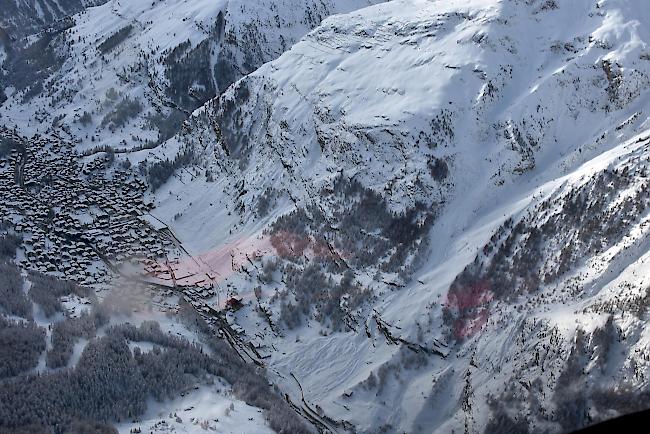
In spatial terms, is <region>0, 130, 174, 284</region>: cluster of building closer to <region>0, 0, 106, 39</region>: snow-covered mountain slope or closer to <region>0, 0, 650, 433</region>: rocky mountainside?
<region>0, 0, 650, 433</region>: rocky mountainside

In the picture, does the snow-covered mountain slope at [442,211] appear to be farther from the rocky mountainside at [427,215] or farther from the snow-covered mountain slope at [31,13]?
the snow-covered mountain slope at [31,13]

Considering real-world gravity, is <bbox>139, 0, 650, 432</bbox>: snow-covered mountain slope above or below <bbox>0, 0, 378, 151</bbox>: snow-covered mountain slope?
below

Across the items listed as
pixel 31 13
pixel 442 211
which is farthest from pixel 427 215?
pixel 31 13

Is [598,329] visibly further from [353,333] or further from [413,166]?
[413,166]

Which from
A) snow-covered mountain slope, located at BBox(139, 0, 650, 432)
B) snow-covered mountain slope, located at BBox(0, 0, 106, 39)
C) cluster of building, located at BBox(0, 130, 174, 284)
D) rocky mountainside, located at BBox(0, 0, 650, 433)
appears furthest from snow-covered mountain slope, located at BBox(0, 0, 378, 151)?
snow-covered mountain slope, located at BBox(0, 0, 106, 39)

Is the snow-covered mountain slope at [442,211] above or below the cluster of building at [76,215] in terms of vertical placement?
below

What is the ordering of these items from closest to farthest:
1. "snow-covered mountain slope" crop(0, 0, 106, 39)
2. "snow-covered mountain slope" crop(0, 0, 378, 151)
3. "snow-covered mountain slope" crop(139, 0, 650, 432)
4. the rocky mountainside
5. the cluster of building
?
1. "snow-covered mountain slope" crop(139, 0, 650, 432)
2. the rocky mountainside
3. the cluster of building
4. "snow-covered mountain slope" crop(0, 0, 378, 151)
5. "snow-covered mountain slope" crop(0, 0, 106, 39)

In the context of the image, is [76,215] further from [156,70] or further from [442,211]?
[442,211]

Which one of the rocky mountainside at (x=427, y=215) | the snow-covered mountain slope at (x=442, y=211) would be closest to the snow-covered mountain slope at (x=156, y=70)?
the rocky mountainside at (x=427, y=215)

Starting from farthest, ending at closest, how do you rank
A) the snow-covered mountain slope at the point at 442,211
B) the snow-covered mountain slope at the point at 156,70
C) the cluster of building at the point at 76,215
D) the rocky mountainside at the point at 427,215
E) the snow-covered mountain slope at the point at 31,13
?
the snow-covered mountain slope at the point at 31,13 < the snow-covered mountain slope at the point at 156,70 < the cluster of building at the point at 76,215 < the rocky mountainside at the point at 427,215 < the snow-covered mountain slope at the point at 442,211
